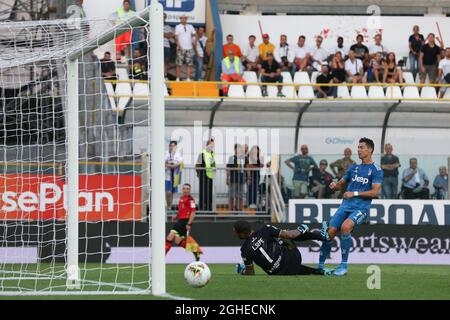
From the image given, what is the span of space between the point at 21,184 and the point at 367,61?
11.4m

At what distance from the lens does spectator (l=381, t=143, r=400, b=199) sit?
931 inches

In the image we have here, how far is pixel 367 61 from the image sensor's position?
96.9ft

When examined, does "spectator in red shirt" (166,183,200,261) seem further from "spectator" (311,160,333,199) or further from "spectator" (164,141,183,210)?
"spectator" (311,160,333,199)

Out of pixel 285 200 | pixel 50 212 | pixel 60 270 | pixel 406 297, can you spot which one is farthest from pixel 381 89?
pixel 406 297

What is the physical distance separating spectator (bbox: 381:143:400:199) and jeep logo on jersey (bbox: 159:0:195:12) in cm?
913

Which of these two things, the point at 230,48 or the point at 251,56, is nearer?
the point at 230,48

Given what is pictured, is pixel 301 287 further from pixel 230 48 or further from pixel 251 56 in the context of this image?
pixel 251 56

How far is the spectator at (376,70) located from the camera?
95.5 feet

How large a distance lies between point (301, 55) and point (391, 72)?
243cm

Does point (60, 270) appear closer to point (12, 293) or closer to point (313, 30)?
point (12, 293)

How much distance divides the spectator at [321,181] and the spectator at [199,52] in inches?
240

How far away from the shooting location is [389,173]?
2378 cm

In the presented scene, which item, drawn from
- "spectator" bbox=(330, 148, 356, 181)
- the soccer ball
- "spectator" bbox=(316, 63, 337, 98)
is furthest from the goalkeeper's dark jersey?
"spectator" bbox=(316, 63, 337, 98)

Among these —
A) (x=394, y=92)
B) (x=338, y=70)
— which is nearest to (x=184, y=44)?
(x=338, y=70)
